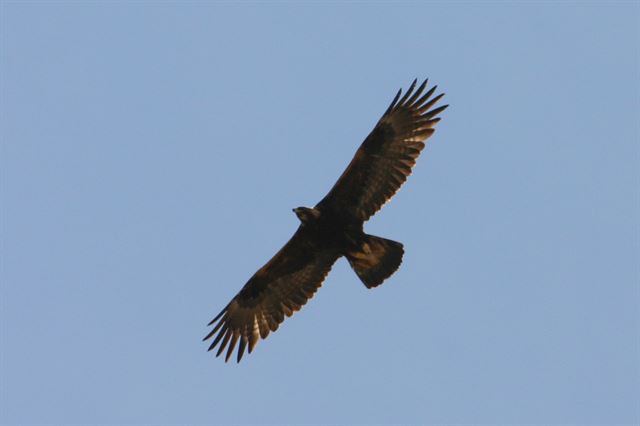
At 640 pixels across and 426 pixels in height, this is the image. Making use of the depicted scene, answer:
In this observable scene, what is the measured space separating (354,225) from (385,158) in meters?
1.14

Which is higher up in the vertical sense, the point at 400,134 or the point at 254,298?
the point at 400,134

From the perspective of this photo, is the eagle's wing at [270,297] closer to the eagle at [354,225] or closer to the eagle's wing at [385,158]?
the eagle at [354,225]

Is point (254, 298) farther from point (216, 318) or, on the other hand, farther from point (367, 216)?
point (367, 216)

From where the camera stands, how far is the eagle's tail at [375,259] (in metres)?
18.1

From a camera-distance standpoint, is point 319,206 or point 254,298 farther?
point 254,298

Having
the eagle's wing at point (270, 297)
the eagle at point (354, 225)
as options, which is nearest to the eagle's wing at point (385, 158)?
the eagle at point (354, 225)

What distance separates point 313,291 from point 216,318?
1619mm

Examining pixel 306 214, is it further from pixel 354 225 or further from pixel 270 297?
pixel 270 297

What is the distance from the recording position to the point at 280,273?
19094 mm

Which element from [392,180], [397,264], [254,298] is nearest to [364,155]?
[392,180]

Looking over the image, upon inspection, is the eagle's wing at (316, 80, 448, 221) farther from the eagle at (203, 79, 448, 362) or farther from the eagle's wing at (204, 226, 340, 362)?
the eagle's wing at (204, 226, 340, 362)

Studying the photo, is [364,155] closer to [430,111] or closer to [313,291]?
[430,111]

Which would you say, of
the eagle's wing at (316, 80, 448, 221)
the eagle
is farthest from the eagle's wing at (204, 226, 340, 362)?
the eagle's wing at (316, 80, 448, 221)

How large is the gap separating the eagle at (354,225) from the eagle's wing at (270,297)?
16 millimetres
